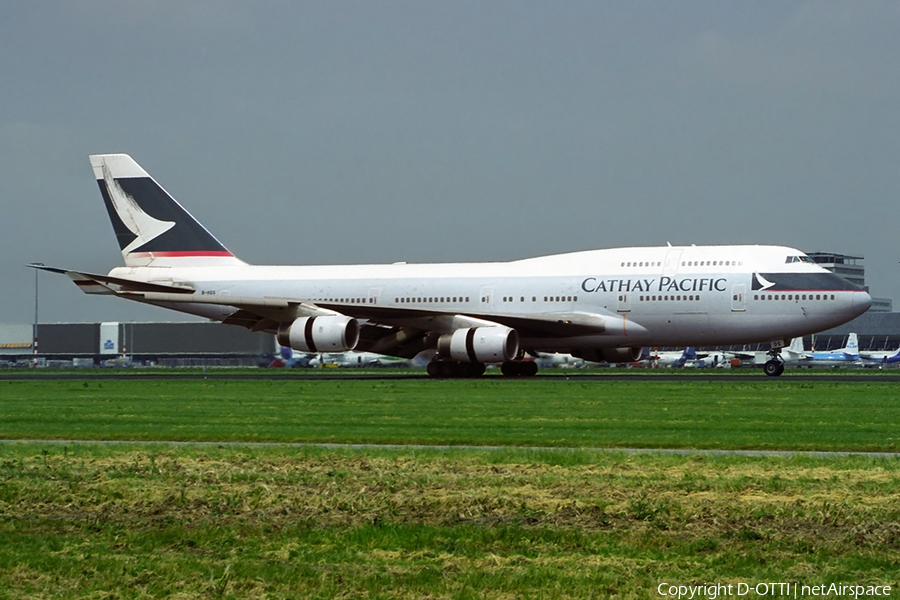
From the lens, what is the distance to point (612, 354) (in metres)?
48.7

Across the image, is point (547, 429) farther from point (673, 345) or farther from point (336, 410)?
point (673, 345)

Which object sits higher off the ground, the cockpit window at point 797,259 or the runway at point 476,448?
the cockpit window at point 797,259

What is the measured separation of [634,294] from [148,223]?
924 inches

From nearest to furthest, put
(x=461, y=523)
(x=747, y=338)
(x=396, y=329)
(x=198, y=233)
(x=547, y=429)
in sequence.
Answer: (x=461, y=523)
(x=547, y=429)
(x=747, y=338)
(x=396, y=329)
(x=198, y=233)

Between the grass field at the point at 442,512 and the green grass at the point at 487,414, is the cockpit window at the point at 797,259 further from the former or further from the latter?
the grass field at the point at 442,512

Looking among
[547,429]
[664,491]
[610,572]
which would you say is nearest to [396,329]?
[547,429]

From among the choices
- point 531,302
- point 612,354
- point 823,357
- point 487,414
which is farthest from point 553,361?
point 823,357

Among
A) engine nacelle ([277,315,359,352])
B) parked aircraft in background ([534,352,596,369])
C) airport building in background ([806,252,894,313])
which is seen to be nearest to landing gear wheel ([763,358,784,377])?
engine nacelle ([277,315,359,352])

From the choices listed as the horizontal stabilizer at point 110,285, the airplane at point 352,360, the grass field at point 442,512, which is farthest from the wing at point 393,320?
the airplane at point 352,360

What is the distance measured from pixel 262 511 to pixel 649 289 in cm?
3323

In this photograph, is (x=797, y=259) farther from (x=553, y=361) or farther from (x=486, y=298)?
(x=553, y=361)

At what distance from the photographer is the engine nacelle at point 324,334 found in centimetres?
4459

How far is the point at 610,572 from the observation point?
10.0 m

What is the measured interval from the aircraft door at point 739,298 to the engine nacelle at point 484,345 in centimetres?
799
